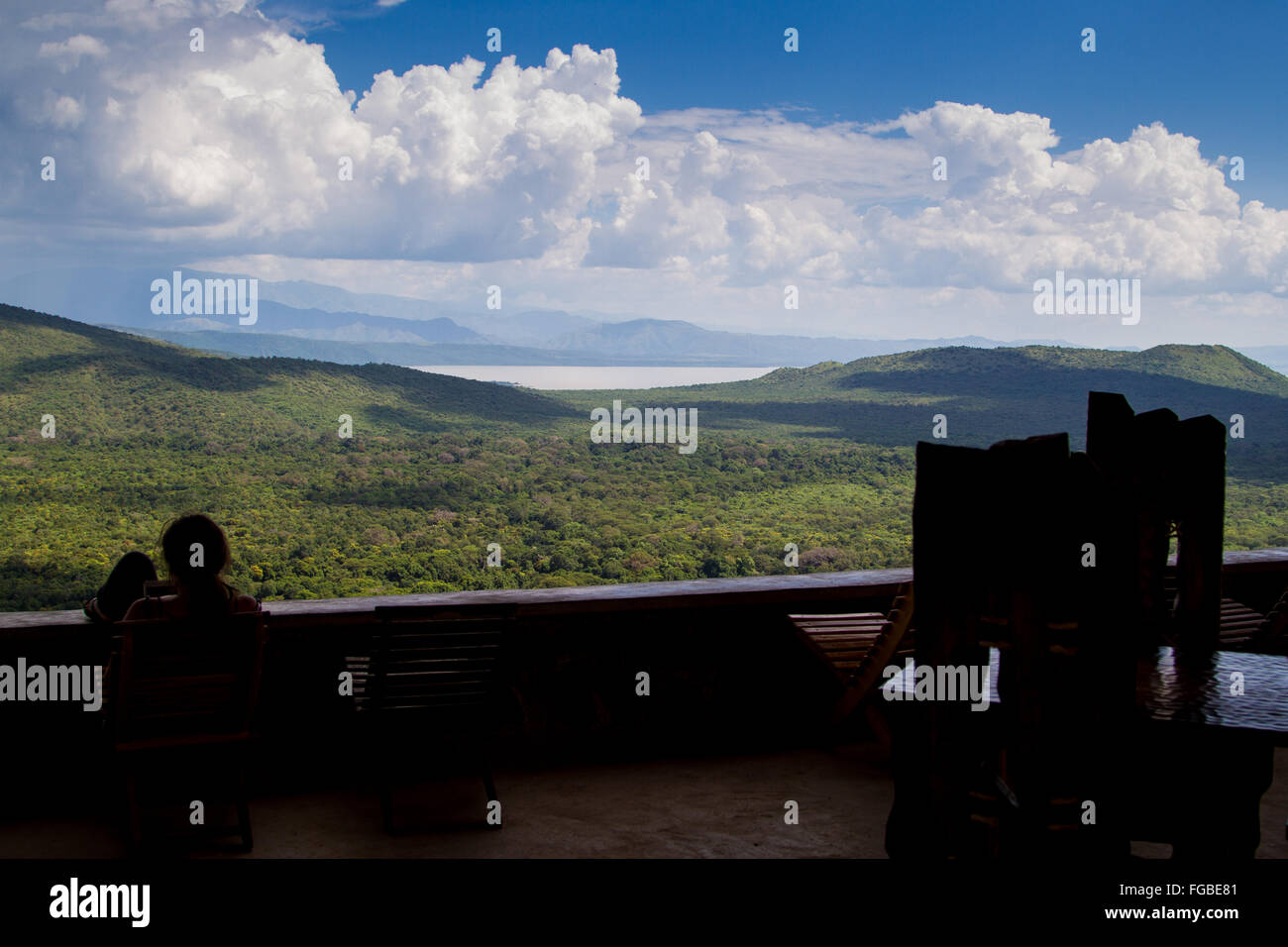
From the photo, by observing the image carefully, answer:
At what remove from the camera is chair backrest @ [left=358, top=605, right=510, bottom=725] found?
333cm

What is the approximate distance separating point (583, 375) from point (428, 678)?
6082 centimetres

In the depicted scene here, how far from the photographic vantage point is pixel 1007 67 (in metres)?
55.0

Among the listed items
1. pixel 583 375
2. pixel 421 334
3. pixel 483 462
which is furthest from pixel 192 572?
pixel 421 334

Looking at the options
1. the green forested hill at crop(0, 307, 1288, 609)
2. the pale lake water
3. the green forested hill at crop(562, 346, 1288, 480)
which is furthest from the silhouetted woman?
the pale lake water

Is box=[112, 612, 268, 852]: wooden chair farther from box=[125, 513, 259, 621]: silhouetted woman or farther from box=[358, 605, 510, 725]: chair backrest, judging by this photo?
box=[358, 605, 510, 725]: chair backrest

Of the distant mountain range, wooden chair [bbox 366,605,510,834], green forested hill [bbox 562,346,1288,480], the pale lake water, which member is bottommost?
wooden chair [bbox 366,605,510,834]

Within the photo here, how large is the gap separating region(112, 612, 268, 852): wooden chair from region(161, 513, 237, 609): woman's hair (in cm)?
14

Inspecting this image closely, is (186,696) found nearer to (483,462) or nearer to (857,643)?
(857,643)

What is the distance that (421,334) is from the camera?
9400 centimetres

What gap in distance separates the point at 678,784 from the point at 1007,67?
191ft

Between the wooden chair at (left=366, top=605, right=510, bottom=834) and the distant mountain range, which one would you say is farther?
the distant mountain range

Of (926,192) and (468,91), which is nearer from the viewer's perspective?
(468,91)

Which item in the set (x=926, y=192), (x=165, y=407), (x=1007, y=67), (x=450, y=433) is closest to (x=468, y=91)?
(x=450, y=433)
